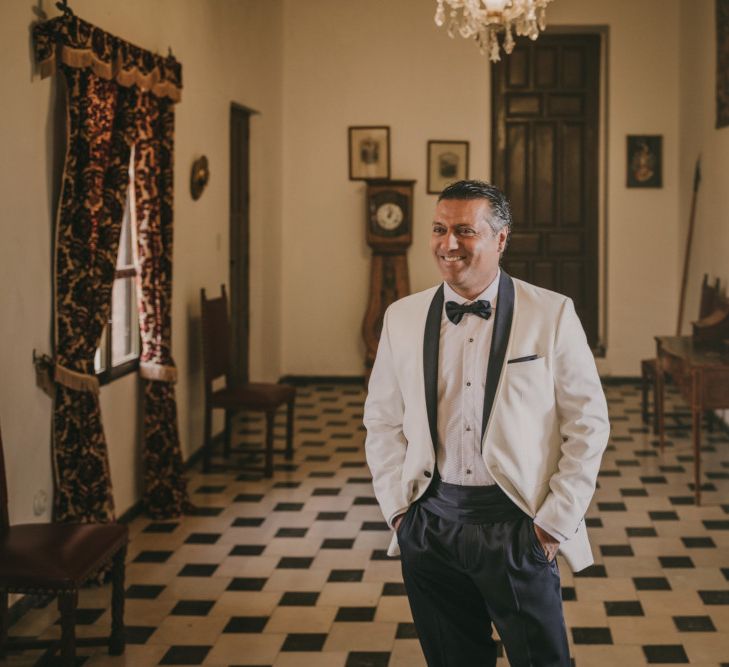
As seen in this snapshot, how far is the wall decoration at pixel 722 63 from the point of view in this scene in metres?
7.70

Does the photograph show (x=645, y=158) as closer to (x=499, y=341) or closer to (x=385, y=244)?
(x=385, y=244)

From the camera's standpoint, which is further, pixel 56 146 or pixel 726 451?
pixel 726 451

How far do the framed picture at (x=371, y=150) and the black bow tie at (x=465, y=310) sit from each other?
7.44 meters

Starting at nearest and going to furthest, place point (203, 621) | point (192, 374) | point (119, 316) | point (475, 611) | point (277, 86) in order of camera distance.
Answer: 1. point (475, 611)
2. point (203, 621)
3. point (119, 316)
4. point (192, 374)
5. point (277, 86)

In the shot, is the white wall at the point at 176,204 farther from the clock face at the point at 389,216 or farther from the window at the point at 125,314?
the clock face at the point at 389,216

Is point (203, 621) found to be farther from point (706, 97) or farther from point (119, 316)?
point (706, 97)

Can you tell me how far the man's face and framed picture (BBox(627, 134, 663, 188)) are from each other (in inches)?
302

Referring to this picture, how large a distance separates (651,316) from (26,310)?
6.99 meters

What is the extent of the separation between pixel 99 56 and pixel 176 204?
1834 mm

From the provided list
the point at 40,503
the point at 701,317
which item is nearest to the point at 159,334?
the point at 40,503

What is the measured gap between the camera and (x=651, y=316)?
9.79 metres

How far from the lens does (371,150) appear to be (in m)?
9.80

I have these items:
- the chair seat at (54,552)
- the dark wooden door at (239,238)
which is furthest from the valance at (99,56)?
the dark wooden door at (239,238)

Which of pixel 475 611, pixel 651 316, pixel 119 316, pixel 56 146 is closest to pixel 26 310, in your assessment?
pixel 56 146
